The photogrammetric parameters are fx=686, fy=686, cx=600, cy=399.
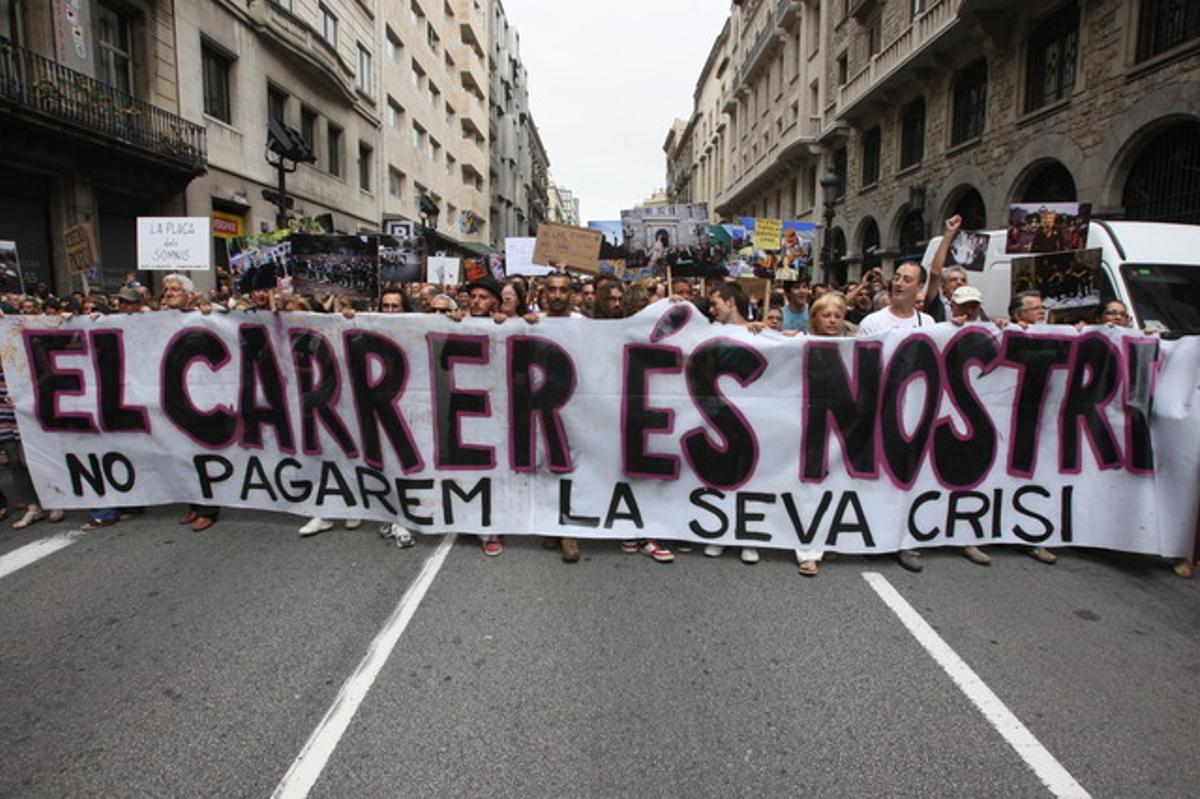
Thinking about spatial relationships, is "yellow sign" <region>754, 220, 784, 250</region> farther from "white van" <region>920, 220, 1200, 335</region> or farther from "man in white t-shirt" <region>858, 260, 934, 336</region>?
"man in white t-shirt" <region>858, 260, 934, 336</region>

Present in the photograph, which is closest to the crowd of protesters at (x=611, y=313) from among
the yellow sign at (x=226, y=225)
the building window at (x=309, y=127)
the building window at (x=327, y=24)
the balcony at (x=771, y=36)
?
the yellow sign at (x=226, y=225)

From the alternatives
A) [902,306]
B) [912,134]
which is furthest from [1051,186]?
[902,306]

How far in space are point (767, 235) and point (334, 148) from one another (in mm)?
17708

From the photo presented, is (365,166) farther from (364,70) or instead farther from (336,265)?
(336,265)

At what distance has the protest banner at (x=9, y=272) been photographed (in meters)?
9.22

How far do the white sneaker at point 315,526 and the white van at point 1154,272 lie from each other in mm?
7195

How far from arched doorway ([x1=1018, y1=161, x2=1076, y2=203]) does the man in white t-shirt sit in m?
12.6

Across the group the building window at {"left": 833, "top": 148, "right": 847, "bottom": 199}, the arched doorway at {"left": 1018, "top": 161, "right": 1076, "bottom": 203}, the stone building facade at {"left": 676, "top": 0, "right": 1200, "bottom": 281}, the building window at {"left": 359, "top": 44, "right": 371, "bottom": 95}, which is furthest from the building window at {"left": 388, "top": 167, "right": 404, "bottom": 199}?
the arched doorway at {"left": 1018, "top": 161, "right": 1076, "bottom": 203}

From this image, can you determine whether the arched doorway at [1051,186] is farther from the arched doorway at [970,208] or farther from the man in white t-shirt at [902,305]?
the man in white t-shirt at [902,305]

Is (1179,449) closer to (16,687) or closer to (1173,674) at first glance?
(1173,674)

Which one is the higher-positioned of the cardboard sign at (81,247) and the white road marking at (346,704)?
the cardboard sign at (81,247)

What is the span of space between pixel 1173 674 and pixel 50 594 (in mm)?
5719

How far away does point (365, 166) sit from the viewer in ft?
93.5

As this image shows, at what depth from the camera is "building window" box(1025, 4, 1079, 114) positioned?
14648 mm
